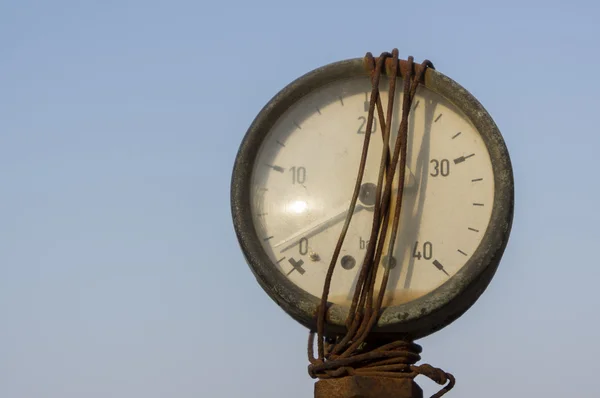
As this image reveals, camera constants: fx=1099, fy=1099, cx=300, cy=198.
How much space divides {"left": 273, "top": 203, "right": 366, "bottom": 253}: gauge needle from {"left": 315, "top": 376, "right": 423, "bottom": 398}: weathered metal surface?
49 centimetres

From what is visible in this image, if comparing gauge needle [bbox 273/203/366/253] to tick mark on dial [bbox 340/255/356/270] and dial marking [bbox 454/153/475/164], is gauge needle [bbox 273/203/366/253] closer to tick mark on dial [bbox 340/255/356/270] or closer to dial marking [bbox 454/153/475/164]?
tick mark on dial [bbox 340/255/356/270]

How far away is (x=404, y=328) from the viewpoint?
3.15 m

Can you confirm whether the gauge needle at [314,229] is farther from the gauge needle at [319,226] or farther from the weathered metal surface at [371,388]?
the weathered metal surface at [371,388]

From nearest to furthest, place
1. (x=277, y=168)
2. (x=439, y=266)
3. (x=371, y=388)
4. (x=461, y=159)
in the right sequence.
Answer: (x=371, y=388) → (x=439, y=266) → (x=461, y=159) → (x=277, y=168)

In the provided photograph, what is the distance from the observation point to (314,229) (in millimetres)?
3408

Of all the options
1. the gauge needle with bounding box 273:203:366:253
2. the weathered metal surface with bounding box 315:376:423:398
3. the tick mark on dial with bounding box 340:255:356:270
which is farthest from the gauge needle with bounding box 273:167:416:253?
the weathered metal surface with bounding box 315:376:423:398

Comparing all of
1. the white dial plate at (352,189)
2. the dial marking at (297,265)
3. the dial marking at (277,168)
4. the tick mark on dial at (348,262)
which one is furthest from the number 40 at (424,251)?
the dial marking at (277,168)

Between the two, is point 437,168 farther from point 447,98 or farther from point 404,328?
point 404,328

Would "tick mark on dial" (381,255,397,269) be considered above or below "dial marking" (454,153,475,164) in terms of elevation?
below

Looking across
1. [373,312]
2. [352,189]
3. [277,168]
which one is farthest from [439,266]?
[277,168]

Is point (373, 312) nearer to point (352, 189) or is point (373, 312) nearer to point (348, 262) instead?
point (348, 262)

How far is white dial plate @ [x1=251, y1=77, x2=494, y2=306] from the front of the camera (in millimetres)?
3293

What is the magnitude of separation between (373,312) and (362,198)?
0.41 meters

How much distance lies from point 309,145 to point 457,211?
0.53m
